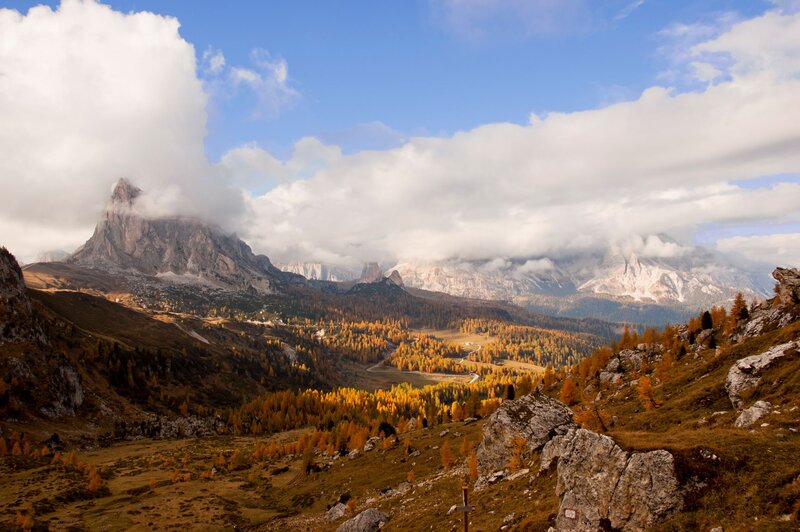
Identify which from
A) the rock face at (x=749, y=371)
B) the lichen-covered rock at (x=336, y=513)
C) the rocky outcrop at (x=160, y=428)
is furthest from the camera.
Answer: the rocky outcrop at (x=160, y=428)

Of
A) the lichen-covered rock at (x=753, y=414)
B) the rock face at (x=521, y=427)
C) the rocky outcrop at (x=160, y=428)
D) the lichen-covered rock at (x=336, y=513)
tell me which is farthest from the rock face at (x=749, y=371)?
the rocky outcrop at (x=160, y=428)

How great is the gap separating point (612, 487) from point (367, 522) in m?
34.3

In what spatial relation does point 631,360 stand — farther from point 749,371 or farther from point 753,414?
point 753,414

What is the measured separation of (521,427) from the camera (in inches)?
2231

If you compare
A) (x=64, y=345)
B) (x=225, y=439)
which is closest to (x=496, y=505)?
(x=225, y=439)

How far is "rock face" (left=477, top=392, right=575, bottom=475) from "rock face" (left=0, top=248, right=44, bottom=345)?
18147 centimetres

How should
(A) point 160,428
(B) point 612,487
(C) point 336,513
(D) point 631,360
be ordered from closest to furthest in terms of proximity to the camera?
(B) point 612,487
(C) point 336,513
(D) point 631,360
(A) point 160,428

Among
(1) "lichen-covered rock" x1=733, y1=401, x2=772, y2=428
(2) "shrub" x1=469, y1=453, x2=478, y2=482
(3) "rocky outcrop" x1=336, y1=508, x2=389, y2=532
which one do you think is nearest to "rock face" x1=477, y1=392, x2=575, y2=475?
(2) "shrub" x1=469, y1=453, x2=478, y2=482

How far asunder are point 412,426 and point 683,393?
A: 110 metres

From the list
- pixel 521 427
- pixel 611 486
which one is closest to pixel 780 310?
pixel 521 427

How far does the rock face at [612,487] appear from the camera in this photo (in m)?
27.4

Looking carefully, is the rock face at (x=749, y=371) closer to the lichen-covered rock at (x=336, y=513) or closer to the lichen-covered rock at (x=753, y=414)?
the lichen-covered rock at (x=753, y=414)

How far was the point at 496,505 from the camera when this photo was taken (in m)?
42.8

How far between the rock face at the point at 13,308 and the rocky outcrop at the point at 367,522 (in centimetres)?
16902
